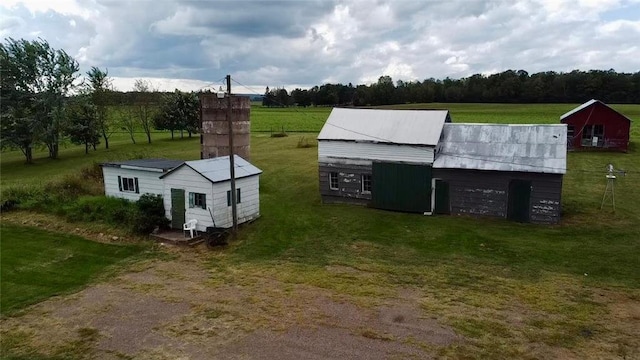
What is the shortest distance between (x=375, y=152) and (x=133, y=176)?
12.5 meters

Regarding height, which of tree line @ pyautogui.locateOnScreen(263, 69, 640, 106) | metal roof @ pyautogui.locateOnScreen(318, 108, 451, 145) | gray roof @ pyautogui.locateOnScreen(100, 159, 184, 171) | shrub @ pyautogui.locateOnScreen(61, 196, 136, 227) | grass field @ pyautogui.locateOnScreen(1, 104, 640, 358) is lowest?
grass field @ pyautogui.locateOnScreen(1, 104, 640, 358)

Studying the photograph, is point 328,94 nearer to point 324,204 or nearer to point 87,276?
point 324,204

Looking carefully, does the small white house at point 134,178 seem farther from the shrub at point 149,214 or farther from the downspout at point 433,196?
the downspout at point 433,196

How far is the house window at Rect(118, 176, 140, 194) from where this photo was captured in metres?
23.5

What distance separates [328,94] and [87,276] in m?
97.3

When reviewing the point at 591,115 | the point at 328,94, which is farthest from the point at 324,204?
the point at 328,94

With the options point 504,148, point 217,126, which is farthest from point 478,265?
point 217,126

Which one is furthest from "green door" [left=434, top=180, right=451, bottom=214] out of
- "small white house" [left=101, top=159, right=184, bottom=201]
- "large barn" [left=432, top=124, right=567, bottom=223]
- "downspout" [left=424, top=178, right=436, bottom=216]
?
"small white house" [left=101, top=159, right=184, bottom=201]

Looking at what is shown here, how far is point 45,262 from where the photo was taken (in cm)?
1852

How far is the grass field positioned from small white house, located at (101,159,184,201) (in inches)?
159

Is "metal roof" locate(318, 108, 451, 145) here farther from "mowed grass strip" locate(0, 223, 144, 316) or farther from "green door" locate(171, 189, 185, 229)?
"mowed grass strip" locate(0, 223, 144, 316)

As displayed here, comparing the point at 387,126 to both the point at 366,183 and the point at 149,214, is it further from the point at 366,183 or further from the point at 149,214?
the point at 149,214

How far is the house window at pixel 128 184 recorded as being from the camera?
2355 cm

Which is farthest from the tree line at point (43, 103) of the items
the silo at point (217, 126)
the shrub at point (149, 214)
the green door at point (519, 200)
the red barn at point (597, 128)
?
the red barn at point (597, 128)
